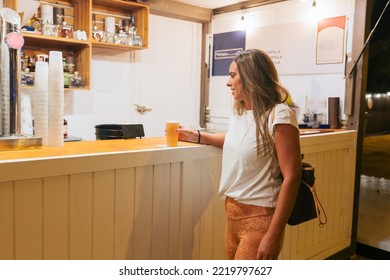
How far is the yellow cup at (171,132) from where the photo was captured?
75.5 inches

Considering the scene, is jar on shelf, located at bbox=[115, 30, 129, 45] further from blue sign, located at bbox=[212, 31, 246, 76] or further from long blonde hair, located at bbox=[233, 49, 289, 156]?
long blonde hair, located at bbox=[233, 49, 289, 156]

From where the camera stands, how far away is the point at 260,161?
1.53m

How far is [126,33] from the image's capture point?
3.94 m

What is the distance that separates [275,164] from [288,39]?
267 cm

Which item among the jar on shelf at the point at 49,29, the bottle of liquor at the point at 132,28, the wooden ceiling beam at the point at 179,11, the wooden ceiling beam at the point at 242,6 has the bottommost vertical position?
the jar on shelf at the point at 49,29

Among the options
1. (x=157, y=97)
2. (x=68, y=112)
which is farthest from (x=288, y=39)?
(x=68, y=112)

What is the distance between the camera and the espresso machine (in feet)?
5.54

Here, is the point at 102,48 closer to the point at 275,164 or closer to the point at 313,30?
the point at 313,30

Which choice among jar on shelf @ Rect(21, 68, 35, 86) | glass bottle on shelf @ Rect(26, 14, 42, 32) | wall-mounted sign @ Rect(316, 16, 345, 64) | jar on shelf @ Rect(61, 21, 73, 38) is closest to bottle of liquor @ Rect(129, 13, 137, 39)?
jar on shelf @ Rect(61, 21, 73, 38)

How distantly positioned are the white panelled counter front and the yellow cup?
47 millimetres

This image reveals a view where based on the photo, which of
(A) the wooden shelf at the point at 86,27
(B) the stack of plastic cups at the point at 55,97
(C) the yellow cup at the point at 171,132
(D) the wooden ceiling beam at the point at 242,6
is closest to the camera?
(B) the stack of plastic cups at the point at 55,97

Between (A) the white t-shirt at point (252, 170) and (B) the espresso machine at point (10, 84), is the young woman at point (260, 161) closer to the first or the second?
(A) the white t-shirt at point (252, 170)

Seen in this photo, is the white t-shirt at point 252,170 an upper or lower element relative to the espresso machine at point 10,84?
lower

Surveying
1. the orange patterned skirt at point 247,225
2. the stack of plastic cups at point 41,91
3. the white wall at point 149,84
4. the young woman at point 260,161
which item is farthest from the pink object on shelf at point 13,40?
the white wall at point 149,84
